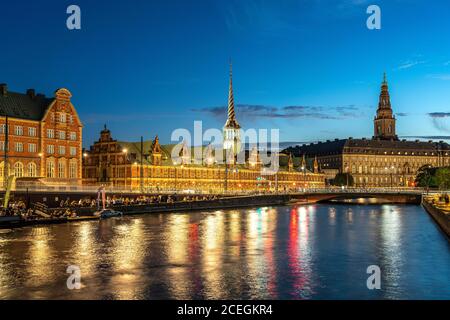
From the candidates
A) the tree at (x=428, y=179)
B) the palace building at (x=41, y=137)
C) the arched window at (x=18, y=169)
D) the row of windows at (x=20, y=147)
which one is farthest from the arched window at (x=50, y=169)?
the tree at (x=428, y=179)

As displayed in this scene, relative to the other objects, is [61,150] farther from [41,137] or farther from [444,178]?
[444,178]

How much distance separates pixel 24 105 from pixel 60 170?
39.2 feet

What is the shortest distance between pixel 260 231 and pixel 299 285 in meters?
29.2

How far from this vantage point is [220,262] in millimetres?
37344

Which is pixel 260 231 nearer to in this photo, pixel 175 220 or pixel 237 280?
pixel 175 220

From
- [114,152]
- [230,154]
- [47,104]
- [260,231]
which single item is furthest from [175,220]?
[230,154]

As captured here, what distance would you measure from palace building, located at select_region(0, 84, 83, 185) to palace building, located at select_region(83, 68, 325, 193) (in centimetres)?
612

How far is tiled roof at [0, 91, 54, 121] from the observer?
288 ft

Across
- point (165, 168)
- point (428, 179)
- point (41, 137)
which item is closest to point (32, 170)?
point (41, 137)

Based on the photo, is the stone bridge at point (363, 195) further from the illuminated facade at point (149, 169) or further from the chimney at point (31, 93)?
the chimney at point (31, 93)

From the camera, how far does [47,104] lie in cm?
9375

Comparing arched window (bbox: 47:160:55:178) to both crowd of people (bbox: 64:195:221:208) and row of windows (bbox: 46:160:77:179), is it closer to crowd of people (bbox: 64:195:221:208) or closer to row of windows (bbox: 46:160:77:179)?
row of windows (bbox: 46:160:77:179)
